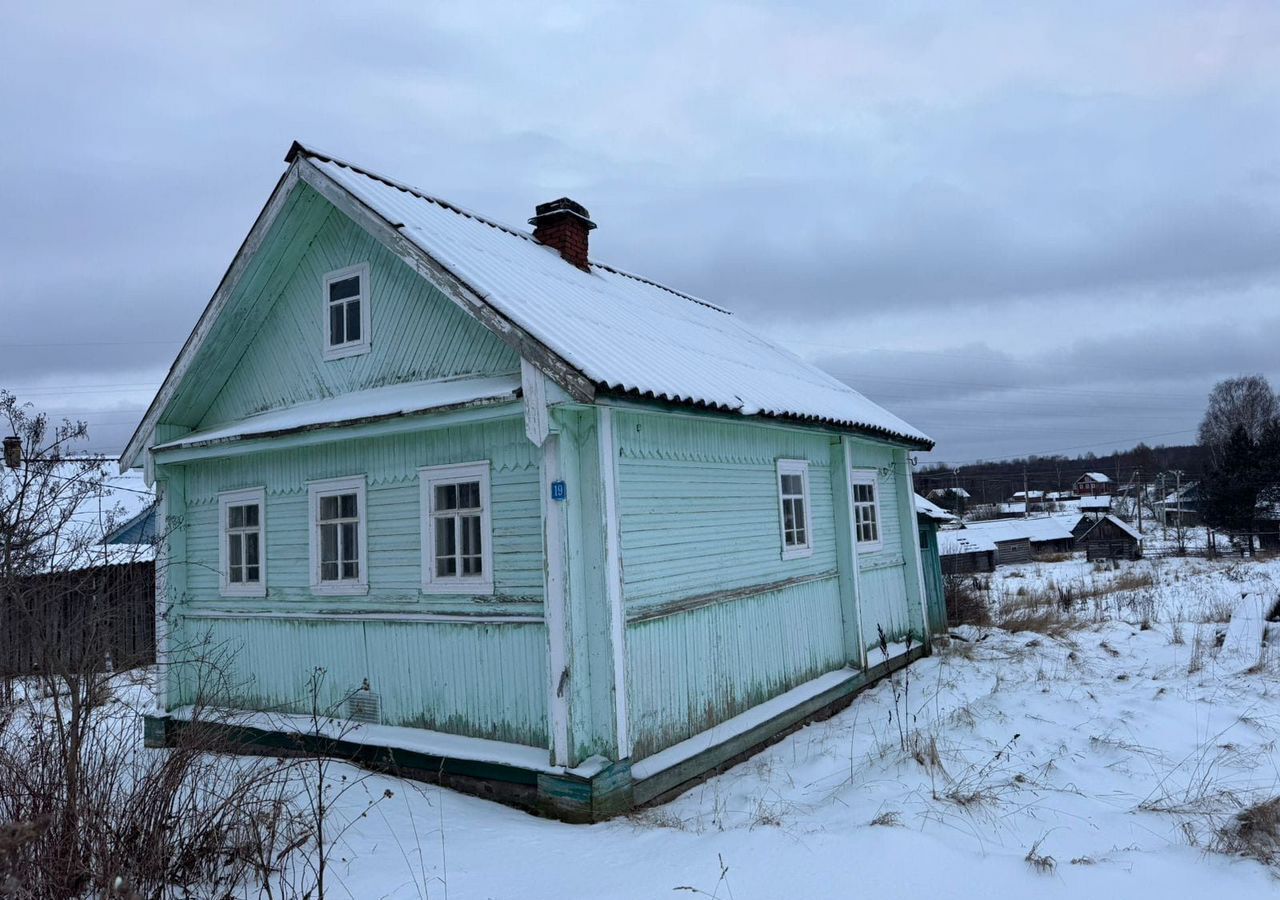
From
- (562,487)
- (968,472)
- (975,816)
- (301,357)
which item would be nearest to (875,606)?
(975,816)

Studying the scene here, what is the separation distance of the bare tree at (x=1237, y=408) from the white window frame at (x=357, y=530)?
76.6 meters

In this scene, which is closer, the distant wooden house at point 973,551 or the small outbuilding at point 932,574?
the small outbuilding at point 932,574

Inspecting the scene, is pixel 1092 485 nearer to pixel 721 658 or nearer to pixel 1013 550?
pixel 1013 550

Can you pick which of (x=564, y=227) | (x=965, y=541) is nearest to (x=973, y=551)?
(x=965, y=541)

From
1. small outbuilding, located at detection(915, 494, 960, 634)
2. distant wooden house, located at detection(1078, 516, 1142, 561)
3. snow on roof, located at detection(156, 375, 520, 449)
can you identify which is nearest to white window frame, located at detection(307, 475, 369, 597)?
snow on roof, located at detection(156, 375, 520, 449)

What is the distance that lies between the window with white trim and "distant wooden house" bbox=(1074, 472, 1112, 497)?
107744 mm

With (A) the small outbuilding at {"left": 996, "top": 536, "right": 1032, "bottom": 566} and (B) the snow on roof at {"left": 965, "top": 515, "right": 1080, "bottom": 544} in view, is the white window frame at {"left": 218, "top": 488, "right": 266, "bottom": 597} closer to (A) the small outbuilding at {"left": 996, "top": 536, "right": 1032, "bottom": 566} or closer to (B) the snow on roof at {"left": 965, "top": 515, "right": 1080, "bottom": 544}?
(B) the snow on roof at {"left": 965, "top": 515, "right": 1080, "bottom": 544}

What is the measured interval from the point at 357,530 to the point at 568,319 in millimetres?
2882

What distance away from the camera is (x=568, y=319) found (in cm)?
729

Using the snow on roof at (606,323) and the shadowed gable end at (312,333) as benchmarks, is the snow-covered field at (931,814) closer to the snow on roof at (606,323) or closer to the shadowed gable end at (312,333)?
the snow on roof at (606,323)

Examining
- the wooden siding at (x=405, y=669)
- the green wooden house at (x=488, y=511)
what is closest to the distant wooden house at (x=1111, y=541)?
the green wooden house at (x=488, y=511)

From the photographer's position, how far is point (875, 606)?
36.6 feet

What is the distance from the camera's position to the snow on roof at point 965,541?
1480 inches

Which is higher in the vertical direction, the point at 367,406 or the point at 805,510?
the point at 367,406
